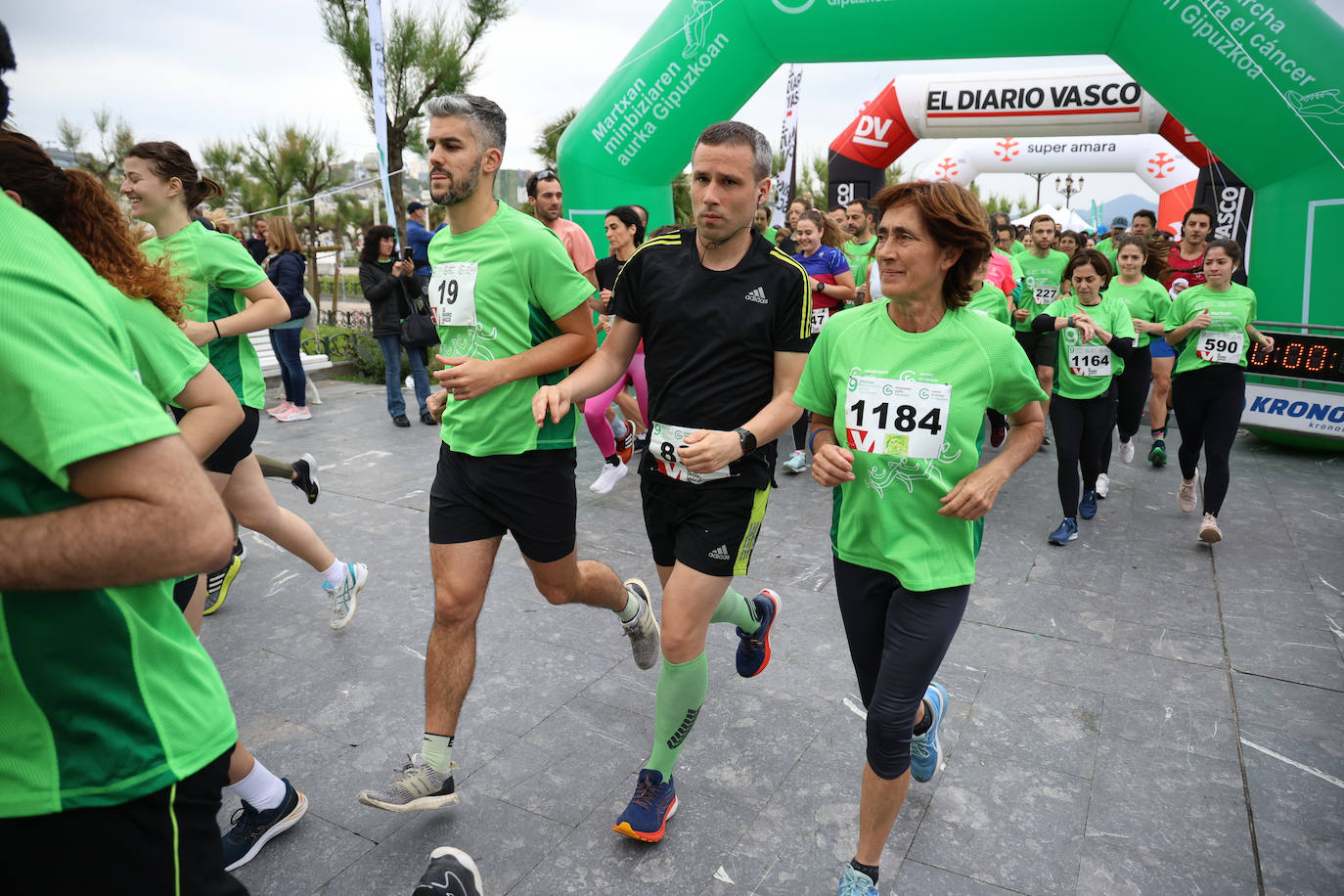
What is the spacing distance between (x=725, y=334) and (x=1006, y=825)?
5.80 feet

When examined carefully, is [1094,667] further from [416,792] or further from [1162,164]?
[1162,164]

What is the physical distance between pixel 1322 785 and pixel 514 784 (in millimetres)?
2745

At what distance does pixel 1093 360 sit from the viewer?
17.8 feet

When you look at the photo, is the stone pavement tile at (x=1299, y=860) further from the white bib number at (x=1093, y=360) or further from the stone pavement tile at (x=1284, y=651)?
the white bib number at (x=1093, y=360)

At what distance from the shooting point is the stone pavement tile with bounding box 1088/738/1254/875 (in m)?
2.61

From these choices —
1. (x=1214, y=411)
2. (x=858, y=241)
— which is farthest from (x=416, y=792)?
(x=858, y=241)

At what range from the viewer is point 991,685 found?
141 inches

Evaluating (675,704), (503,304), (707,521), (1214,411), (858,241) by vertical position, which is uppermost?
(858,241)

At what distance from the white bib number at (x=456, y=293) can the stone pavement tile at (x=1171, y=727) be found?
2.78 m

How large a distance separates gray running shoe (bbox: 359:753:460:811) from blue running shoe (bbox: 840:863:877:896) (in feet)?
3.83

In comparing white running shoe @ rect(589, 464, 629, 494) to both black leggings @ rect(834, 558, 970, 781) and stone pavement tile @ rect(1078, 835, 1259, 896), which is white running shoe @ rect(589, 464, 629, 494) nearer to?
black leggings @ rect(834, 558, 970, 781)

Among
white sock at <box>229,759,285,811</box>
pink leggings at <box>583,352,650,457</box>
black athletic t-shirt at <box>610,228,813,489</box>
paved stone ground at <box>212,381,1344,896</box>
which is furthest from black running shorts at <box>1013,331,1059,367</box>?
white sock at <box>229,759,285,811</box>

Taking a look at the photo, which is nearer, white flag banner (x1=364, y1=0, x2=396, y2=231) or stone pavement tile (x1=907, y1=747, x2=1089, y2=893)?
stone pavement tile (x1=907, y1=747, x2=1089, y2=893)

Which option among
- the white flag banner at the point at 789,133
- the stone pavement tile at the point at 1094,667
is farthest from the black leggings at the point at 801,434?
the white flag banner at the point at 789,133
